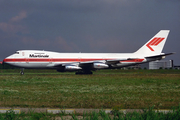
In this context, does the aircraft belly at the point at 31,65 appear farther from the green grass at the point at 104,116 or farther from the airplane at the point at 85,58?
the green grass at the point at 104,116

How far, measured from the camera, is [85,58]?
42.0m

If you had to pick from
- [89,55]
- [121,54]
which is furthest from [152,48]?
[89,55]

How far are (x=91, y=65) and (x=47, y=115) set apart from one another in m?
31.8

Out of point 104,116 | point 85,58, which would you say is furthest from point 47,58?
point 104,116

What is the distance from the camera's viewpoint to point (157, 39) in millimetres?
45844

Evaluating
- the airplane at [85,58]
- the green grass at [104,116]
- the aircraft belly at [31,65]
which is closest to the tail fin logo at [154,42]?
the airplane at [85,58]

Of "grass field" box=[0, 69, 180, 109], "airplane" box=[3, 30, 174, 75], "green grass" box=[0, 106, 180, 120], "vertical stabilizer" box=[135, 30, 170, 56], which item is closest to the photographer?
"green grass" box=[0, 106, 180, 120]

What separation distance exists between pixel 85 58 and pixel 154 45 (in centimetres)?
Result: 1354

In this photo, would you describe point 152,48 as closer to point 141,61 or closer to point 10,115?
point 141,61

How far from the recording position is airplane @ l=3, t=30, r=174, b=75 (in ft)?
131

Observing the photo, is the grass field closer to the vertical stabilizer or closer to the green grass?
the green grass

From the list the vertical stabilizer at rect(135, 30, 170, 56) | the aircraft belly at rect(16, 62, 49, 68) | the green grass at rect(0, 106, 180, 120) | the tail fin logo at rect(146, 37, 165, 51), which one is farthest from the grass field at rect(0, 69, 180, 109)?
the tail fin logo at rect(146, 37, 165, 51)

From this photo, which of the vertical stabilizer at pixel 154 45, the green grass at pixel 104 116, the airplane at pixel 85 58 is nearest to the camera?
the green grass at pixel 104 116

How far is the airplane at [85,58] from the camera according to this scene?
40.1 m
